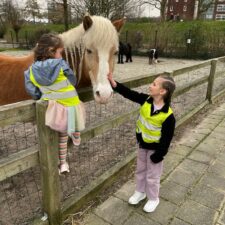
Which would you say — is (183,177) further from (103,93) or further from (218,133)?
(218,133)

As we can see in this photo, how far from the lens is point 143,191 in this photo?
239 cm

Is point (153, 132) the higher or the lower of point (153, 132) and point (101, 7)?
the lower

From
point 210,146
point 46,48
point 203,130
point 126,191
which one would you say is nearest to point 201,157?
point 210,146

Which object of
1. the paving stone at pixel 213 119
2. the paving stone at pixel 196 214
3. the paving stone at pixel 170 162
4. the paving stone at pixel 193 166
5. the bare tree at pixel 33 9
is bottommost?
the paving stone at pixel 193 166

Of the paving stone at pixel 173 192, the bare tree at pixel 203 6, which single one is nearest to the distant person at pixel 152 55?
the paving stone at pixel 173 192

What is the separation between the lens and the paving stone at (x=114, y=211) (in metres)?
2.16

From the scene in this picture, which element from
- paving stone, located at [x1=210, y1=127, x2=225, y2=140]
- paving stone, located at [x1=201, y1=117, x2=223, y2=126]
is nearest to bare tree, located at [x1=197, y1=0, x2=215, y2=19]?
paving stone, located at [x1=201, y1=117, x2=223, y2=126]

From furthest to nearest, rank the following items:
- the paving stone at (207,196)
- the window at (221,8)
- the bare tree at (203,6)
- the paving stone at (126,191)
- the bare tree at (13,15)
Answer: the window at (221,8) → the bare tree at (13,15) → the bare tree at (203,6) → the paving stone at (126,191) → the paving stone at (207,196)

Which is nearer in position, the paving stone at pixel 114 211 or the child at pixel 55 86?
→ the child at pixel 55 86

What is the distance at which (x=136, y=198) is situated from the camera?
2.36 meters

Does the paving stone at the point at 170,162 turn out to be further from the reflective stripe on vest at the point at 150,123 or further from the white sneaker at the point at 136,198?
the reflective stripe on vest at the point at 150,123

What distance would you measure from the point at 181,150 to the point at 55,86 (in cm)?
231

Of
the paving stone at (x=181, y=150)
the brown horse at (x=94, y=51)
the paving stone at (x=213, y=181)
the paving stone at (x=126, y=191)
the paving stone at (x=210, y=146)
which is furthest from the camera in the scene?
the paving stone at (x=210, y=146)

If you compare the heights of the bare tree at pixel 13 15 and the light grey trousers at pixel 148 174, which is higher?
the bare tree at pixel 13 15
